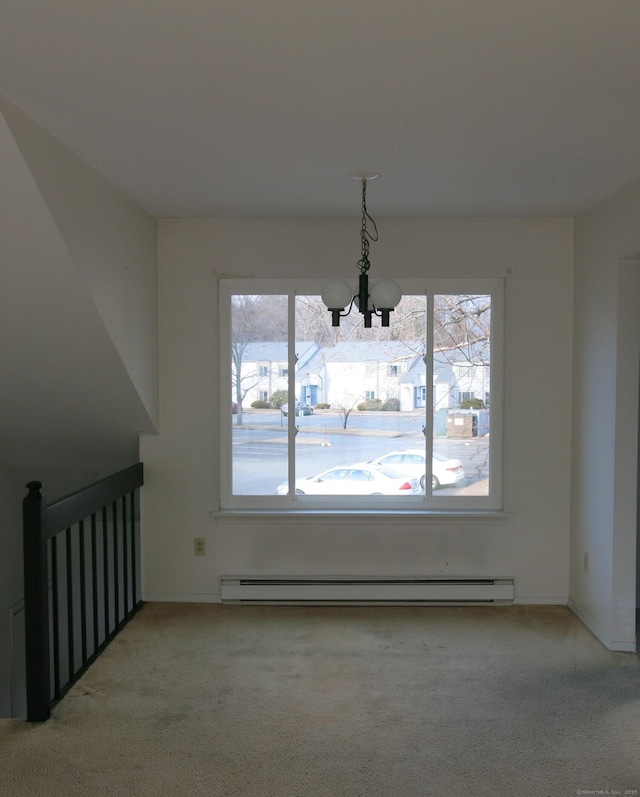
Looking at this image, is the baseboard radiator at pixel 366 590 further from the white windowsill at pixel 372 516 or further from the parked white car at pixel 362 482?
the parked white car at pixel 362 482

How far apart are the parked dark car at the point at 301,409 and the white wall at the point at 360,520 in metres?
0.45

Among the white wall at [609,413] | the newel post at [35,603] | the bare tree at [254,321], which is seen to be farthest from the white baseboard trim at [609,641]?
the newel post at [35,603]

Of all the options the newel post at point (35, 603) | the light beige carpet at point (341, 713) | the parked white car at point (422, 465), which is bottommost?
the light beige carpet at point (341, 713)

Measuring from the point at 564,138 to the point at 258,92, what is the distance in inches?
50.5

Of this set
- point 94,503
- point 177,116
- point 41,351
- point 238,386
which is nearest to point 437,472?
point 238,386

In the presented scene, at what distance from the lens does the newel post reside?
9.48 feet

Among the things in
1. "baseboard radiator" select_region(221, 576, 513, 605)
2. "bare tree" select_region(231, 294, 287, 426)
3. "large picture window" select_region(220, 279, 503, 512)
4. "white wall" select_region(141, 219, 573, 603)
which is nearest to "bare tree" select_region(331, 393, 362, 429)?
"large picture window" select_region(220, 279, 503, 512)

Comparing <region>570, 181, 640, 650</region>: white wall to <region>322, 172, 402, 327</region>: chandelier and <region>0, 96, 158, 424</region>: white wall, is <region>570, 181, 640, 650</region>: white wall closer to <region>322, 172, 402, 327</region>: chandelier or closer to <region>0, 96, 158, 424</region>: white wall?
<region>322, 172, 402, 327</region>: chandelier

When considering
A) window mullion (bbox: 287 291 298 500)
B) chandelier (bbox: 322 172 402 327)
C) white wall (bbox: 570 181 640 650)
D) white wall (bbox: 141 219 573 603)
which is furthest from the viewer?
window mullion (bbox: 287 291 298 500)

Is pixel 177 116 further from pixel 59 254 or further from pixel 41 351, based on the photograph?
pixel 41 351

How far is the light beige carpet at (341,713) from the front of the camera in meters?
2.55

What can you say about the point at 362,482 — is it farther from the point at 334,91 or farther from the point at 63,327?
the point at 334,91

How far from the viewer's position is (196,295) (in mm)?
4395

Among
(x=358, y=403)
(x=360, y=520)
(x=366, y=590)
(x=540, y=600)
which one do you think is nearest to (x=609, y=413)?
(x=540, y=600)
